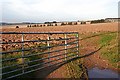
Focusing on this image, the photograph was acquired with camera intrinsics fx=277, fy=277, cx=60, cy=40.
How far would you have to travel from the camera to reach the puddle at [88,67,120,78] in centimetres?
1167

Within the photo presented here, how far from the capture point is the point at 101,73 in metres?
12.3

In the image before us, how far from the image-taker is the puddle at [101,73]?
11673mm

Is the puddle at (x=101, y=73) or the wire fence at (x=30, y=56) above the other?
the wire fence at (x=30, y=56)

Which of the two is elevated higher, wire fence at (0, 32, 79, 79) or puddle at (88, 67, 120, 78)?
wire fence at (0, 32, 79, 79)

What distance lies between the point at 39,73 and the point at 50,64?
1300 mm

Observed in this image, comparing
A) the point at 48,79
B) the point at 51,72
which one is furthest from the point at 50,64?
the point at 48,79

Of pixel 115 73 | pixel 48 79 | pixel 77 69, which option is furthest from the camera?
pixel 115 73

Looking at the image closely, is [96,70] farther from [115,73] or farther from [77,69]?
[77,69]

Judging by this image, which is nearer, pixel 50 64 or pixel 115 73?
pixel 50 64

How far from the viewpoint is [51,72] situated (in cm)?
1061

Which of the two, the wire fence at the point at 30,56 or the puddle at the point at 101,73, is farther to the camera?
the puddle at the point at 101,73

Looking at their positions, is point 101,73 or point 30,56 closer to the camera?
point 30,56

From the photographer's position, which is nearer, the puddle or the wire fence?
the wire fence

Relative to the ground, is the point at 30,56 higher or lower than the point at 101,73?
higher
